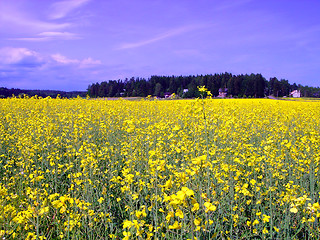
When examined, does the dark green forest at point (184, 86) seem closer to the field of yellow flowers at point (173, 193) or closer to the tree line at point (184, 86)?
the tree line at point (184, 86)

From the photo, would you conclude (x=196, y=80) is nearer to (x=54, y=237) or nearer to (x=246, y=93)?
(x=246, y=93)

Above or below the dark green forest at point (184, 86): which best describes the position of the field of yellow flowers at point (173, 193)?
below

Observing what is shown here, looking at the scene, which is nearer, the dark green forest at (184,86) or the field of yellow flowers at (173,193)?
the field of yellow flowers at (173,193)

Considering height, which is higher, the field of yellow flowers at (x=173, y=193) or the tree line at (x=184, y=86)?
the tree line at (x=184, y=86)

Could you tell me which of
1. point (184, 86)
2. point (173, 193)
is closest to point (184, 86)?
point (184, 86)

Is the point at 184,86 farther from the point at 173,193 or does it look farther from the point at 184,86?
the point at 173,193

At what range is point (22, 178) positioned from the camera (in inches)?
165

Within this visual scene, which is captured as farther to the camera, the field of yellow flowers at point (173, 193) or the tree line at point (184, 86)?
the tree line at point (184, 86)

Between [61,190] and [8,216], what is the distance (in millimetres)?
1350

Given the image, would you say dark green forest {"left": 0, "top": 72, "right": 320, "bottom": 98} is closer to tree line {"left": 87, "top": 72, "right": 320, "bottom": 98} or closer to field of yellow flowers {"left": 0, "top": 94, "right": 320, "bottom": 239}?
tree line {"left": 87, "top": 72, "right": 320, "bottom": 98}

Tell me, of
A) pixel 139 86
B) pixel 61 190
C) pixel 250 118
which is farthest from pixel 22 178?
pixel 139 86

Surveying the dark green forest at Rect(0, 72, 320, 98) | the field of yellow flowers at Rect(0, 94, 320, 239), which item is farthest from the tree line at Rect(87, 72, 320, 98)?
the field of yellow flowers at Rect(0, 94, 320, 239)

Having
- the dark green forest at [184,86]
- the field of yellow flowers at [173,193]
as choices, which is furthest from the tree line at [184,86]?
the field of yellow flowers at [173,193]

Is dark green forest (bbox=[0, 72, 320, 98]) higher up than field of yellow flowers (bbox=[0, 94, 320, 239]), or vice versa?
dark green forest (bbox=[0, 72, 320, 98])
